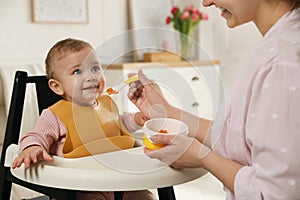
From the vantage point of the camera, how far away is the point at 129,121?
128 centimetres

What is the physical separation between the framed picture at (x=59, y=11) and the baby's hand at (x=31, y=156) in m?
2.45

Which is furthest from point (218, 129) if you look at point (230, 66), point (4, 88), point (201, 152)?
point (230, 66)

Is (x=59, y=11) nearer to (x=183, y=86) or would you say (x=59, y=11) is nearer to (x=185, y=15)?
(x=185, y=15)

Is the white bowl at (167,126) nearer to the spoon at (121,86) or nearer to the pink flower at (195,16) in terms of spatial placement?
the spoon at (121,86)

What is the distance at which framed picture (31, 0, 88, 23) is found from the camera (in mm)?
3420

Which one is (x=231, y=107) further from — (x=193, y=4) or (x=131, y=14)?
(x=193, y=4)

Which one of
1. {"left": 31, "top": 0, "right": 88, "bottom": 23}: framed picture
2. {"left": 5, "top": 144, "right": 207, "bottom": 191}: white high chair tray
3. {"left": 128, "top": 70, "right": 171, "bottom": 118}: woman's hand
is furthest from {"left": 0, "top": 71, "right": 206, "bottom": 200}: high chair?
{"left": 31, "top": 0, "right": 88, "bottom": 23}: framed picture

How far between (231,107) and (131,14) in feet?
10.2

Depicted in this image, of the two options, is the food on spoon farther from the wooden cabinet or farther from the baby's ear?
the baby's ear

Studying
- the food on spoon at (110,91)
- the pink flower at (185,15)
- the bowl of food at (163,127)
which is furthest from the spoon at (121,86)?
the pink flower at (185,15)

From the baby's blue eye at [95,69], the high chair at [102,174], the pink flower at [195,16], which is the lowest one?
the high chair at [102,174]

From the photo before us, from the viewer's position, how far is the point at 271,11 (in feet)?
2.93

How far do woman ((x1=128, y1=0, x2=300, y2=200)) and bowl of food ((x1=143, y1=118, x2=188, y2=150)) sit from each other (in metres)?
0.05

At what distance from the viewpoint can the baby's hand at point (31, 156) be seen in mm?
1078
